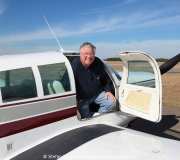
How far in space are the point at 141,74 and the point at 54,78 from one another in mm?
1502

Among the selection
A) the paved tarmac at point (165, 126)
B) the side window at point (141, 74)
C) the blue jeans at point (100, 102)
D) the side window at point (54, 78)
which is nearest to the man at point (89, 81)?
the blue jeans at point (100, 102)

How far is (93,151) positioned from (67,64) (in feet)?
4.34

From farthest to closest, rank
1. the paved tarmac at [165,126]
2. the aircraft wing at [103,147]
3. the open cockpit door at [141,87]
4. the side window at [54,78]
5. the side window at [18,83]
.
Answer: the paved tarmac at [165,126] → the open cockpit door at [141,87] → the side window at [54,78] → the side window at [18,83] → the aircraft wing at [103,147]

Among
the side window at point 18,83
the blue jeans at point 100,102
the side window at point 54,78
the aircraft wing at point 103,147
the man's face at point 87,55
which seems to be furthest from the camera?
the blue jeans at point 100,102

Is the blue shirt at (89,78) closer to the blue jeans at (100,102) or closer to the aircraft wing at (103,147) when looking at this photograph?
the blue jeans at (100,102)

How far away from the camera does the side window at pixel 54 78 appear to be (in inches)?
121

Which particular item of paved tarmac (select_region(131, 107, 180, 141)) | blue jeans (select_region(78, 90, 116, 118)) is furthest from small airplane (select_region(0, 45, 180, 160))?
paved tarmac (select_region(131, 107, 180, 141))

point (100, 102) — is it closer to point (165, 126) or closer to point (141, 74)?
point (141, 74)

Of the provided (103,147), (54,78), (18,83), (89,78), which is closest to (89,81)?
(89,78)

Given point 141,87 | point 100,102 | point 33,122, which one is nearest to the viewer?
point 33,122

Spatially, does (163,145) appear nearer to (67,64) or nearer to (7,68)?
(67,64)

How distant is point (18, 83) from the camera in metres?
3.02

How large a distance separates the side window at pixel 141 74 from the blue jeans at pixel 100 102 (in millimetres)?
508

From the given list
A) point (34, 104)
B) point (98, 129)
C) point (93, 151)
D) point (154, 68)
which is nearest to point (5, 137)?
point (34, 104)
